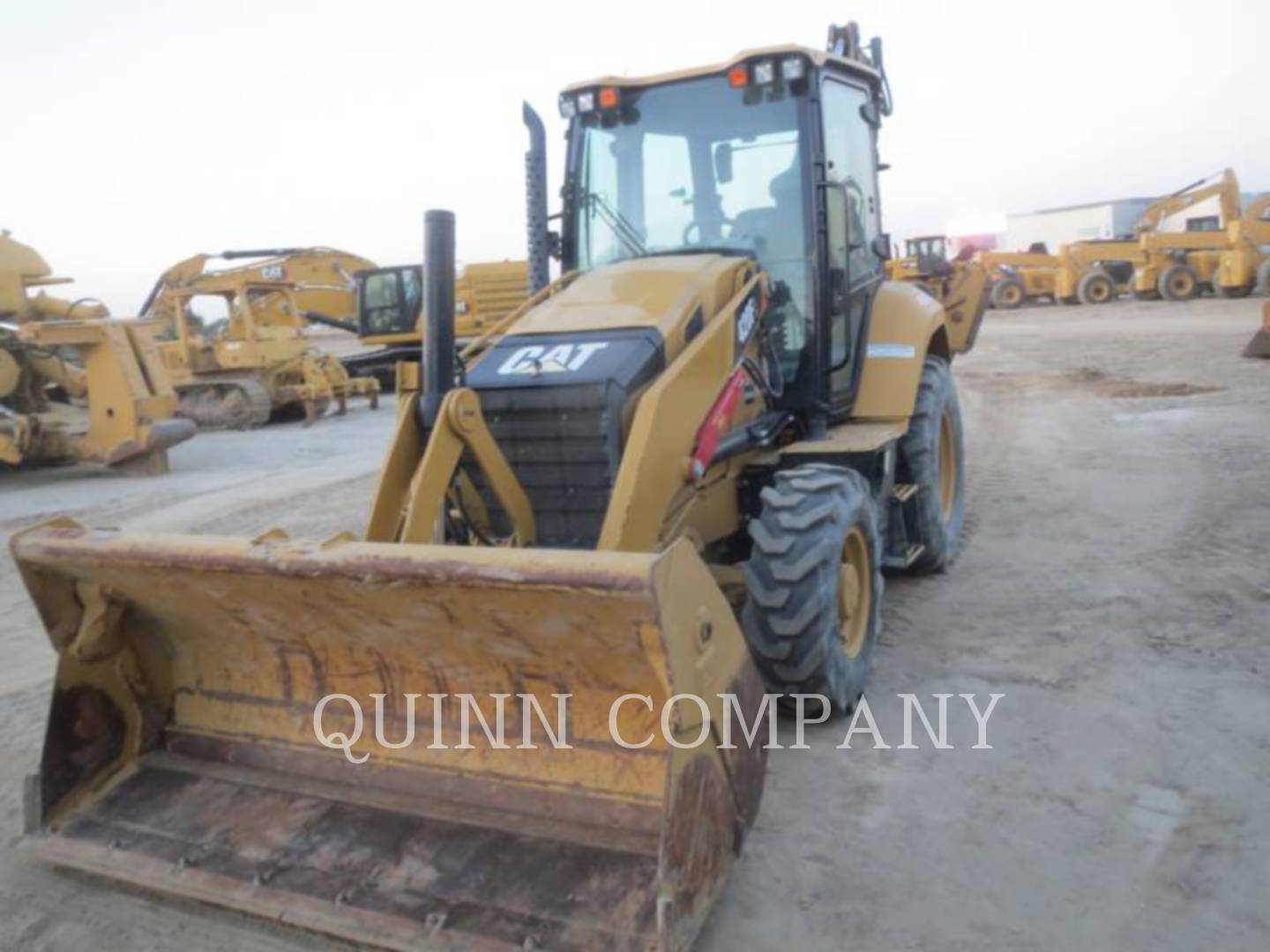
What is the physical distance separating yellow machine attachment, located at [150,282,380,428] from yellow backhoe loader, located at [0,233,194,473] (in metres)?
3.60

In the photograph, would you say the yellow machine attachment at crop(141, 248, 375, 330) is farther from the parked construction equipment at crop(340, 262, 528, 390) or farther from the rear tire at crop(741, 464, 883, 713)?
the rear tire at crop(741, 464, 883, 713)

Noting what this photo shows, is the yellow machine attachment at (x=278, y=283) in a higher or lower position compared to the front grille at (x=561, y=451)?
higher

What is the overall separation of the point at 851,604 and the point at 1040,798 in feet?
3.56

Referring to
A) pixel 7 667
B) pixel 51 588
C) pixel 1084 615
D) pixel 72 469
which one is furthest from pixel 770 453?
pixel 72 469

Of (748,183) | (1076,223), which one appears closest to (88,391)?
(748,183)

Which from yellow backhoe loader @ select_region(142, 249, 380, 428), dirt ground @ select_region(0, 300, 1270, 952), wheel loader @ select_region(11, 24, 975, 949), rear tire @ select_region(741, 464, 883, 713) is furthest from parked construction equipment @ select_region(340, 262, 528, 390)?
rear tire @ select_region(741, 464, 883, 713)

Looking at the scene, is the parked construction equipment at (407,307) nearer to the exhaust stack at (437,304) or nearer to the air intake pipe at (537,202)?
the air intake pipe at (537,202)

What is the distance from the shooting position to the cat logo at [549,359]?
13.8 ft

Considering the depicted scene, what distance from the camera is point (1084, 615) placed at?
5.25 metres

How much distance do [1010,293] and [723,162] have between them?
95.1ft

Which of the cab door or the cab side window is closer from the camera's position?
the cab door

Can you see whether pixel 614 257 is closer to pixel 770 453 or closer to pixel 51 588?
pixel 770 453

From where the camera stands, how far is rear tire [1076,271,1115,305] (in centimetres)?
3017

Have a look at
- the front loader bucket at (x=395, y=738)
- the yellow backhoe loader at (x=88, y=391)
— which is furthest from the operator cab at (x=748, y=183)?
the yellow backhoe loader at (x=88, y=391)
